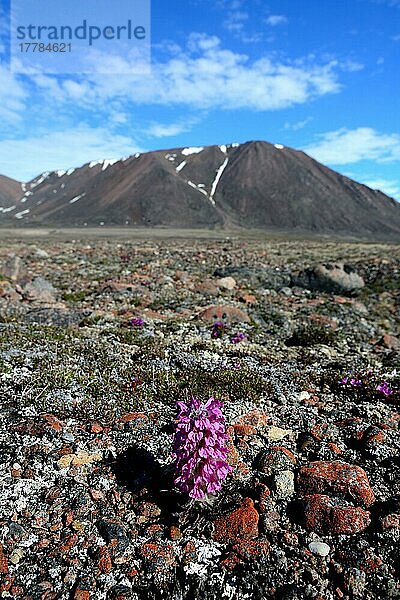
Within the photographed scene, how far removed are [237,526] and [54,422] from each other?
324cm

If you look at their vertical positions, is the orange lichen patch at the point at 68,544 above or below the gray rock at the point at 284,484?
below

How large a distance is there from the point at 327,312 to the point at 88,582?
43.8 feet

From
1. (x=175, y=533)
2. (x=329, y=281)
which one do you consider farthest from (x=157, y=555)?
(x=329, y=281)

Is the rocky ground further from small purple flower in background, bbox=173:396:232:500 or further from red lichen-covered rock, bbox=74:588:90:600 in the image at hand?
small purple flower in background, bbox=173:396:232:500

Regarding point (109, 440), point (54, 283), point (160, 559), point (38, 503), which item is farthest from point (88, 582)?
point (54, 283)

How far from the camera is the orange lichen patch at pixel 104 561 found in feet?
15.2

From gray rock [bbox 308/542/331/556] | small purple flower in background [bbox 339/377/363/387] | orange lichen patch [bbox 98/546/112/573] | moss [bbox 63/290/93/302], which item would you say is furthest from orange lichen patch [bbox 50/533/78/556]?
moss [bbox 63/290/93/302]

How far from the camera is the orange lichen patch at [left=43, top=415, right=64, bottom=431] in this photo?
682 centimetres

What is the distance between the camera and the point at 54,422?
6.96 metres

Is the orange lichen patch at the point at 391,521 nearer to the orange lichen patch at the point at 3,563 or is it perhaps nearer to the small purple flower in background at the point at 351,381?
the orange lichen patch at the point at 3,563

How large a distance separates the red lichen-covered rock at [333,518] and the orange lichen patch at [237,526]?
1.91 ft

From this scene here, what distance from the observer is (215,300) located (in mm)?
17219

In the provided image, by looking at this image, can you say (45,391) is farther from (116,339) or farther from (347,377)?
(347,377)

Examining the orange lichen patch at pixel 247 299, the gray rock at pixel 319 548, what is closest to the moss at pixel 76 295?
the orange lichen patch at pixel 247 299
